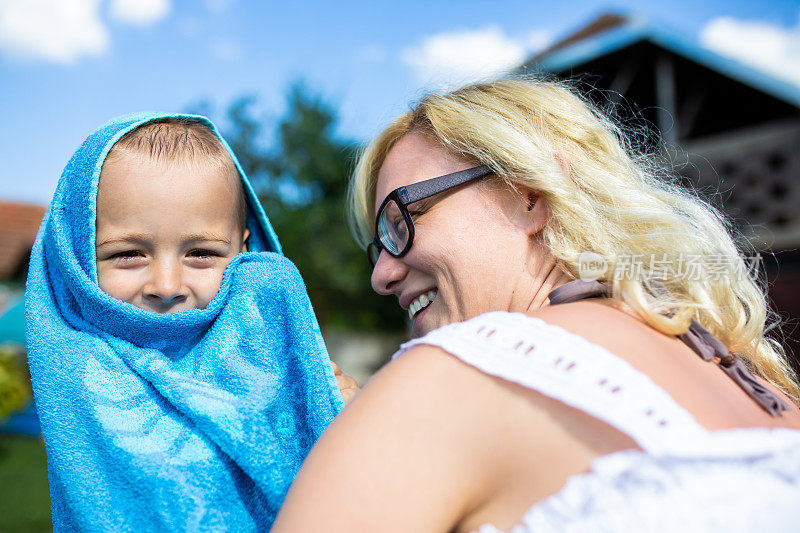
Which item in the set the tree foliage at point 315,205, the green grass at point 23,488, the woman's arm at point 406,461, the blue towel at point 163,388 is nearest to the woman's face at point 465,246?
the blue towel at point 163,388

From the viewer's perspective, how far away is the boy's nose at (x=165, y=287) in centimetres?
155

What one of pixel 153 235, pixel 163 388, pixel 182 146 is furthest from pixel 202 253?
pixel 163 388

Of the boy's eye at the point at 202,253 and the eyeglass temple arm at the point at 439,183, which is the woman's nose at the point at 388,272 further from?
the boy's eye at the point at 202,253

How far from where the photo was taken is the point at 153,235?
1.58 meters

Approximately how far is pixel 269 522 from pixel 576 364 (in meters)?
0.85

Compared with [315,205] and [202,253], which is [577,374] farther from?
[315,205]

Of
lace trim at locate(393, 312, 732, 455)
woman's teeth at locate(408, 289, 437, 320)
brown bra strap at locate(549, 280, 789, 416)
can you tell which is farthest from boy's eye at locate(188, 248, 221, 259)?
brown bra strap at locate(549, 280, 789, 416)

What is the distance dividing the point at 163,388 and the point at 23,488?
267 inches

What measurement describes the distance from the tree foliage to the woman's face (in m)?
12.0

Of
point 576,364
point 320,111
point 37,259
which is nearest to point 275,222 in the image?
point 320,111

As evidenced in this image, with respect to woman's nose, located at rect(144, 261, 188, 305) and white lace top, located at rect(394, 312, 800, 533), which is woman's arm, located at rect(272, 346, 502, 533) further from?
woman's nose, located at rect(144, 261, 188, 305)

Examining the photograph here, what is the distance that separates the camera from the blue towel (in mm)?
1337

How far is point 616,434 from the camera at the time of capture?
95cm

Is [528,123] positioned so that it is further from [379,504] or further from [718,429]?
[379,504]
